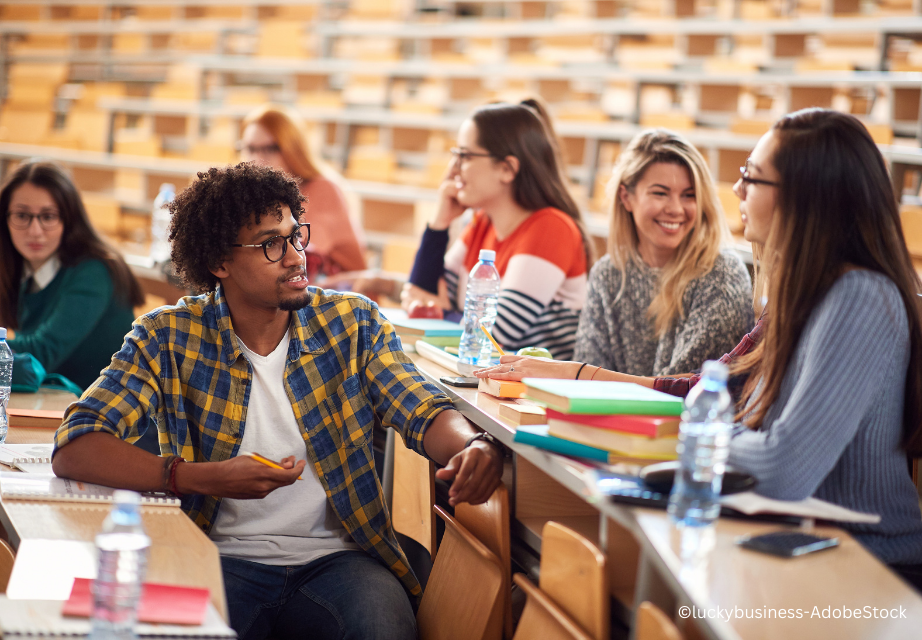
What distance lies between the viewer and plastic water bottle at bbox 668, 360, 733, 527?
3.99 ft

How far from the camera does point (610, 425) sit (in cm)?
140

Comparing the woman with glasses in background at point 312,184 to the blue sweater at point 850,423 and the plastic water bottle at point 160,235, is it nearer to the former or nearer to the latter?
the plastic water bottle at point 160,235

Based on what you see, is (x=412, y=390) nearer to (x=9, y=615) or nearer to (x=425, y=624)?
(x=425, y=624)

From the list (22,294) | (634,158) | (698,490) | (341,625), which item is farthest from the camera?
(22,294)

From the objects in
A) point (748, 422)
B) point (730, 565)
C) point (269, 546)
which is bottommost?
point (269, 546)

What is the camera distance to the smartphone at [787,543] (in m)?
1.16

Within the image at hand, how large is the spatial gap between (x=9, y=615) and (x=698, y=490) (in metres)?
0.92

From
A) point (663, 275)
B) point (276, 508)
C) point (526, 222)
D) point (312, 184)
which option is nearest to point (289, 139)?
point (312, 184)

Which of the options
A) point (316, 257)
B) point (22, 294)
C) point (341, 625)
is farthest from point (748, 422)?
point (316, 257)

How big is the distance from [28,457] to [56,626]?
77 cm

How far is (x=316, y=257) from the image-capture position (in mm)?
3818

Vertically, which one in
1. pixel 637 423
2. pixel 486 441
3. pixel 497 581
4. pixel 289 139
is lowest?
pixel 497 581

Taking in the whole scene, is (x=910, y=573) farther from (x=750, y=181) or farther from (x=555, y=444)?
(x=750, y=181)

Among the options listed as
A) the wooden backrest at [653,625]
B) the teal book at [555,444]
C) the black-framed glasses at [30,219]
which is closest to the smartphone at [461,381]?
the teal book at [555,444]
